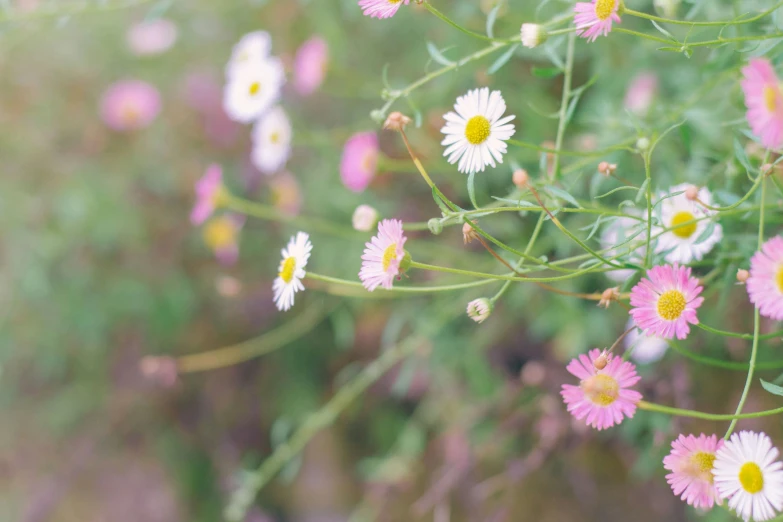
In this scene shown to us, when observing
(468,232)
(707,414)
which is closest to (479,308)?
(468,232)

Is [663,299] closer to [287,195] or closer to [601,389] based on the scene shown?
[601,389]

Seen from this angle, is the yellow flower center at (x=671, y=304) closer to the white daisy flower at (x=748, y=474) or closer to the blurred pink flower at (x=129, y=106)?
the white daisy flower at (x=748, y=474)

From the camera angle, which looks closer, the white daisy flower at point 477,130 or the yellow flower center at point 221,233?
the white daisy flower at point 477,130

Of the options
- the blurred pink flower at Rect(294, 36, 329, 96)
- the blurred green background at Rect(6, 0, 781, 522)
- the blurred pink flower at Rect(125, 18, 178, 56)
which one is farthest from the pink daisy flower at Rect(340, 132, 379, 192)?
the blurred pink flower at Rect(125, 18, 178, 56)

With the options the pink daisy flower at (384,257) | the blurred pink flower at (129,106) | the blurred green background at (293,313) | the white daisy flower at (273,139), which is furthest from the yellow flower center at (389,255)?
the blurred pink flower at (129,106)

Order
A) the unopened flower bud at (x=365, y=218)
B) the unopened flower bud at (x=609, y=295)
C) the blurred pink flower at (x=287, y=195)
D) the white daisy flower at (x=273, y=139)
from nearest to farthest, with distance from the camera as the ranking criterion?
the unopened flower bud at (x=609, y=295), the unopened flower bud at (x=365, y=218), the white daisy flower at (x=273, y=139), the blurred pink flower at (x=287, y=195)

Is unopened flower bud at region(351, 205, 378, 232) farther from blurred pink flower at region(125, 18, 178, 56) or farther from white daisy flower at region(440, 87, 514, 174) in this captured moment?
blurred pink flower at region(125, 18, 178, 56)
